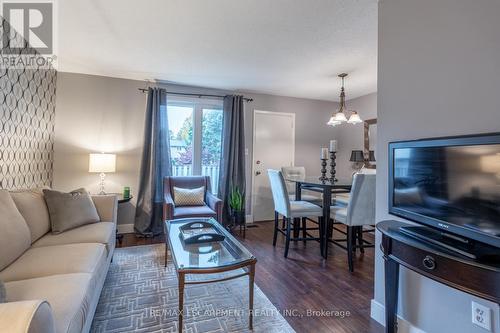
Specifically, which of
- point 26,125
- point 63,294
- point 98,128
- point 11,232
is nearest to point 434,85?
point 63,294

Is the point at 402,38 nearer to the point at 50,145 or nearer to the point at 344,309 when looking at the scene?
the point at 344,309

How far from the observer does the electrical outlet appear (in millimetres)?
1199

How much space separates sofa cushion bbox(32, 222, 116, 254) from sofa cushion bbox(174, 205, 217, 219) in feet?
2.87

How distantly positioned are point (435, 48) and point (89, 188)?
4.17 metres

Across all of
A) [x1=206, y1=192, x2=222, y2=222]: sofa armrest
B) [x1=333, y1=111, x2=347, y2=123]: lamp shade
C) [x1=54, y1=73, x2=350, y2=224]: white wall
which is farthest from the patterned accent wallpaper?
[x1=333, y1=111, x2=347, y2=123]: lamp shade

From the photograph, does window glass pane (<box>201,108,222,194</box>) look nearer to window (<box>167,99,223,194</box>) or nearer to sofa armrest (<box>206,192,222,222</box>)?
window (<box>167,99,223,194</box>)

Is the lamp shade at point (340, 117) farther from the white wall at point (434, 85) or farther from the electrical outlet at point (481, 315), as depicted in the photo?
the electrical outlet at point (481, 315)

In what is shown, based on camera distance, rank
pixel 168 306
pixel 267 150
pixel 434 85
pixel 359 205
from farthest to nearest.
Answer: pixel 267 150
pixel 359 205
pixel 168 306
pixel 434 85

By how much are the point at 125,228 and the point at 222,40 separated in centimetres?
302

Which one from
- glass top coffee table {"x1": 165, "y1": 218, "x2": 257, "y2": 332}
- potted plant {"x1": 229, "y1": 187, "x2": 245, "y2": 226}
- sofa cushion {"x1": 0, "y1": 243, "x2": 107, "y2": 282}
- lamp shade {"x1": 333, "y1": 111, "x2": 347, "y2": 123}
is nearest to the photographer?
sofa cushion {"x1": 0, "y1": 243, "x2": 107, "y2": 282}

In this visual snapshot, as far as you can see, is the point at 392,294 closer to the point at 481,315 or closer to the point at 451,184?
the point at 481,315

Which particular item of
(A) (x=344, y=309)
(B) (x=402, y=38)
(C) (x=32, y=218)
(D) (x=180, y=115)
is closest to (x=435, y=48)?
(B) (x=402, y=38)

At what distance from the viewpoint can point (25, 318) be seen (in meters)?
0.79

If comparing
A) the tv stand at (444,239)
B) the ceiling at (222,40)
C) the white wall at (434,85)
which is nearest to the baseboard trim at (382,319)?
the white wall at (434,85)
